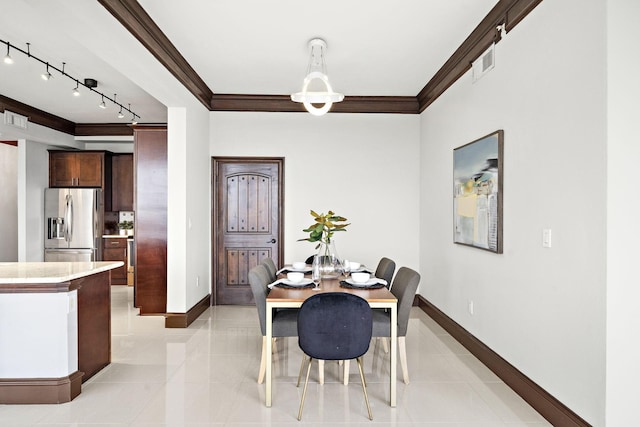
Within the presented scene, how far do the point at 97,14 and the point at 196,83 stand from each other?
2.07m

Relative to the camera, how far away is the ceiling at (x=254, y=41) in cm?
313

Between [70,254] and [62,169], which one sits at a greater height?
[62,169]

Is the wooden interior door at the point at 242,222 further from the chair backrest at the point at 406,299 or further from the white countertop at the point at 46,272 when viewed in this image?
the chair backrest at the point at 406,299

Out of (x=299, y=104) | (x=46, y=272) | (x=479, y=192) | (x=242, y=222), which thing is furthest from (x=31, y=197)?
(x=479, y=192)

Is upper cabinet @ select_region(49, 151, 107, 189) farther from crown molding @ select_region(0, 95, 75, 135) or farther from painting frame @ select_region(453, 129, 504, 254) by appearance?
painting frame @ select_region(453, 129, 504, 254)

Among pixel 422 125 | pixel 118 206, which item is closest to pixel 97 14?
pixel 422 125

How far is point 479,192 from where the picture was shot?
12.2 feet

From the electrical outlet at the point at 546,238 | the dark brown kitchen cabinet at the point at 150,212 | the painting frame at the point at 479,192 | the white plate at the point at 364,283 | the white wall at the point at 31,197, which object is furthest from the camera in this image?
the white wall at the point at 31,197

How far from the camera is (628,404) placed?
6.99 feet

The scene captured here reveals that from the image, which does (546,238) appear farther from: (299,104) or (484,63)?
(299,104)

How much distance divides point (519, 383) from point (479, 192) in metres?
1.54

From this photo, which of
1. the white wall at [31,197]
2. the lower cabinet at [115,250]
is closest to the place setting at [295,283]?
the lower cabinet at [115,250]

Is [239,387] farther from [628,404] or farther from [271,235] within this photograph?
[271,235]

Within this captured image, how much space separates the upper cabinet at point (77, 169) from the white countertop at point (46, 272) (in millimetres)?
4172
